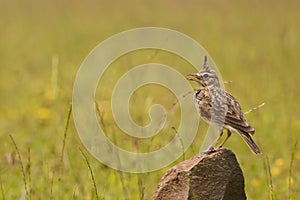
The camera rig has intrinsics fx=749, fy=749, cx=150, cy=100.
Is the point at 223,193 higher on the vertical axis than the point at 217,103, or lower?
lower

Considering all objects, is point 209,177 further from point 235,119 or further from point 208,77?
point 208,77

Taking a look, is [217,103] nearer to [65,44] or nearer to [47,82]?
[47,82]

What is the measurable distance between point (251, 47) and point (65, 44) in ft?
16.0

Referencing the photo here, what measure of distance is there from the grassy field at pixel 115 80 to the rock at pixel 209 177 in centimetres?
53

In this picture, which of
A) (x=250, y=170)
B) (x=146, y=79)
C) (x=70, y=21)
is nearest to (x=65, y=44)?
(x=70, y=21)

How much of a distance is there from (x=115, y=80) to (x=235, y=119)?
908 cm

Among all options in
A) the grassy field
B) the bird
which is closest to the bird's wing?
the bird

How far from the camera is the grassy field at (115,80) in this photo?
7.28 meters

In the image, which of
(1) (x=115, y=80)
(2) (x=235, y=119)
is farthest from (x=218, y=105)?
(1) (x=115, y=80)

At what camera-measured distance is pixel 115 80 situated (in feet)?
45.8

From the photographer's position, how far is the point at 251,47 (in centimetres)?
1658

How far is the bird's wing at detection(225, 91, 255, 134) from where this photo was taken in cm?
497

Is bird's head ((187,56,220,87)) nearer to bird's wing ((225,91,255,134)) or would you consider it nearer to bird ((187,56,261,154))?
Result: bird ((187,56,261,154))

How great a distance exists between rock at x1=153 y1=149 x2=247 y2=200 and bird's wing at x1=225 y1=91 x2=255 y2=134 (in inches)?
7.8
